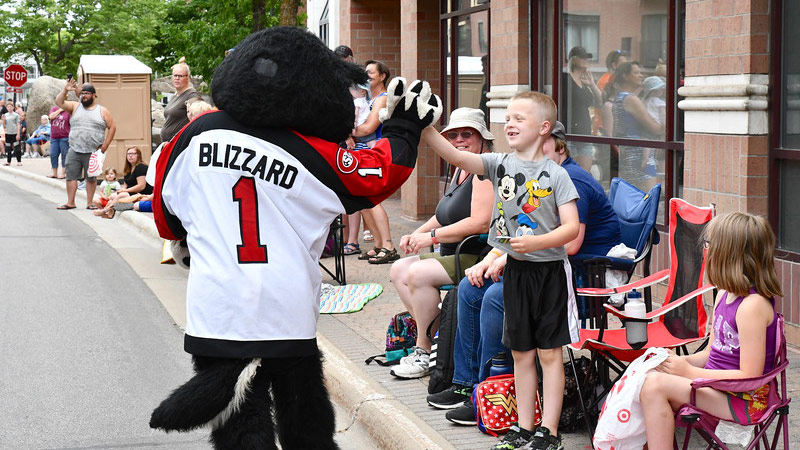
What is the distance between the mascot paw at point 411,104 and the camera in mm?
4133

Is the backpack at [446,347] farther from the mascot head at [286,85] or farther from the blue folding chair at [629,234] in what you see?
the mascot head at [286,85]

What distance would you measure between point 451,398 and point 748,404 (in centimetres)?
193

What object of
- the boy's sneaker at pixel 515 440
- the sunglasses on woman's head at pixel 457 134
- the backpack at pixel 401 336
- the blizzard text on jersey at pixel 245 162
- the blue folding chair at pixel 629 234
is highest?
the sunglasses on woman's head at pixel 457 134

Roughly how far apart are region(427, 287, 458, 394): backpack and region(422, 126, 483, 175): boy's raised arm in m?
1.17

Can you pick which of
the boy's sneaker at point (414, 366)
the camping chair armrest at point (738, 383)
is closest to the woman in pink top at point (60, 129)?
the boy's sneaker at point (414, 366)

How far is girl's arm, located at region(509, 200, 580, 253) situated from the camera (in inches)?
182

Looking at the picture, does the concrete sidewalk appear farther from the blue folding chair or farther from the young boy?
the blue folding chair

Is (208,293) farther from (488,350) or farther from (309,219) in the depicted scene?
(488,350)

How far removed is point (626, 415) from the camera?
4172 millimetres

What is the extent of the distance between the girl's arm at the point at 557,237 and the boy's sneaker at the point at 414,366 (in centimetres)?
182

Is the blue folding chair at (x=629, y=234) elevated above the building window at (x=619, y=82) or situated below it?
below

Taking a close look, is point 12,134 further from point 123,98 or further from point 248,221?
point 248,221

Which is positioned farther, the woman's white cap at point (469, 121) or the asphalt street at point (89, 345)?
the woman's white cap at point (469, 121)

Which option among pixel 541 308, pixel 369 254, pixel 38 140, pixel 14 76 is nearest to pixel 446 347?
pixel 541 308
